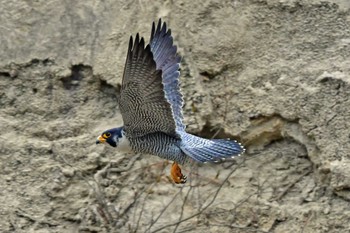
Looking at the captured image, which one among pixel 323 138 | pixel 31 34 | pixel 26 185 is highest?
pixel 31 34

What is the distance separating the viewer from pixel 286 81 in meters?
6.17

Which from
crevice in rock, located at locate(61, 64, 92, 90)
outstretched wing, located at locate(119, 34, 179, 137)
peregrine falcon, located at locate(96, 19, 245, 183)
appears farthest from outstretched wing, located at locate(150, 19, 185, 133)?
crevice in rock, located at locate(61, 64, 92, 90)

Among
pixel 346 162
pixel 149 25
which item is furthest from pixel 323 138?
pixel 149 25

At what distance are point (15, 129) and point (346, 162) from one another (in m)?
1.76

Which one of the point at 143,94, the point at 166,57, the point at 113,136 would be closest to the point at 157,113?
the point at 143,94

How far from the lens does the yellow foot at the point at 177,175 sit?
19.4 feet

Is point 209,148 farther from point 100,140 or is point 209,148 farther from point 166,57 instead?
point 100,140

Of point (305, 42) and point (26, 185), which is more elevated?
point (305, 42)

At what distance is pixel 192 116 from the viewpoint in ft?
20.4

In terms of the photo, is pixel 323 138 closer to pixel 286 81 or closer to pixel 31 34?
pixel 286 81

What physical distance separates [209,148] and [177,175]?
13.8 inches

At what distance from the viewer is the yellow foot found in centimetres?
593

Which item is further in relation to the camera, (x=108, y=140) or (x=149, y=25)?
(x=149, y=25)

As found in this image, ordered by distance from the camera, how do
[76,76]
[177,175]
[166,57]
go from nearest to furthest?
1. [166,57]
2. [177,175]
3. [76,76]
